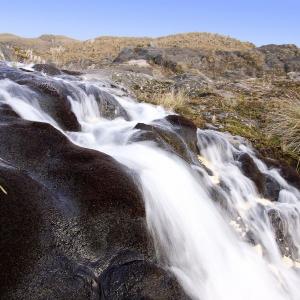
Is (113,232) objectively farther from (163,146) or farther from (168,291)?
(163,146)

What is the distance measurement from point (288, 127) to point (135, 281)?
762 cm

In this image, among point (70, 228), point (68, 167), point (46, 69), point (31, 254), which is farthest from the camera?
point (46, 69)

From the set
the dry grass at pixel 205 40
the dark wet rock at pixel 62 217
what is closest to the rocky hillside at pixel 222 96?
the dark wet rock at pixel 62 217

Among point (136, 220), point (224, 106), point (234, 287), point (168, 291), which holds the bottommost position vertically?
point (224, 106)

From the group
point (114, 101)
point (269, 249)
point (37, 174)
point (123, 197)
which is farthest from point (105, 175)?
point (114, 101)

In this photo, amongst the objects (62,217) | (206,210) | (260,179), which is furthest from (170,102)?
(62,217)

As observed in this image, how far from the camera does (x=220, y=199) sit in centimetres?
605

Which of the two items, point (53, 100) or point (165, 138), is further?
point (53, 100)

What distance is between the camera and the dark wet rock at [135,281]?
10.7 ft

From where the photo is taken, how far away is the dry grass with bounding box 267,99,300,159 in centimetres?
955

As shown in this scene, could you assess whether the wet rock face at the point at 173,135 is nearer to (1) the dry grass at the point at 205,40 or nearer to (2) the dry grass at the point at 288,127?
(2) the dry grass at the point at 288,127

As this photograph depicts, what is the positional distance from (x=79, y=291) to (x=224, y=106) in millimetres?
9910

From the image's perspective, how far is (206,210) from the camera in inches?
206

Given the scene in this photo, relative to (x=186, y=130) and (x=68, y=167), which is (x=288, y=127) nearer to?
(x=186, y=130)
